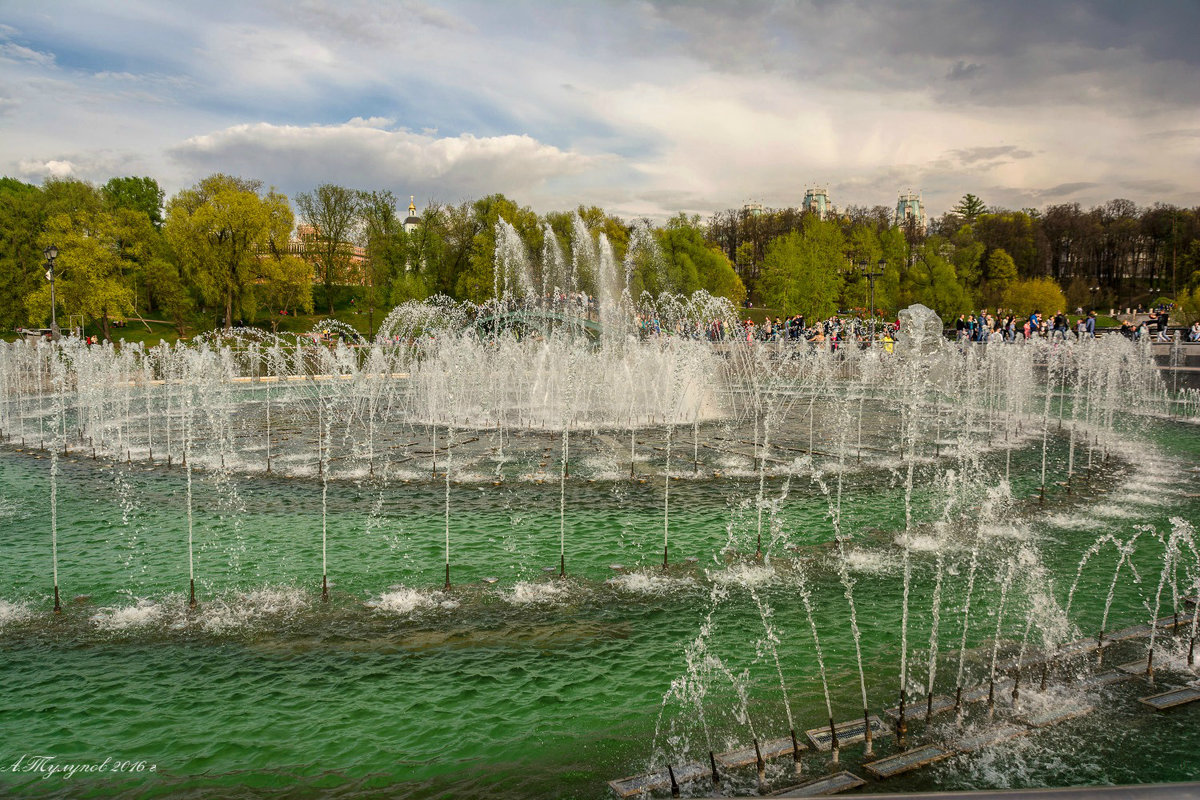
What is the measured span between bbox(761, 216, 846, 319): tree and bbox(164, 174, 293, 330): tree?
34.9 metres

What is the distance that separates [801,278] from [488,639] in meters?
51.8

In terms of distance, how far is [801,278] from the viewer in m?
55.4

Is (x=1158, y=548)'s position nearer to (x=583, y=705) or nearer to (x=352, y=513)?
(x=583, y=705)

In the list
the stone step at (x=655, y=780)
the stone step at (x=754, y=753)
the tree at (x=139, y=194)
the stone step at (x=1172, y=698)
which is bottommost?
the stone step at (x=655, y=780)

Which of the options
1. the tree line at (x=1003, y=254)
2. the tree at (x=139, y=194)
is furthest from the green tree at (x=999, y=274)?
the tree at (x=139, y=194)

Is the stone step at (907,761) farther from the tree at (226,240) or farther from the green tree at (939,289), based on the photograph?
the green tree at (939,289)

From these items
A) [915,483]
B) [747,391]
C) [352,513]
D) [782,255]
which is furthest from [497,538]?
[782,255]

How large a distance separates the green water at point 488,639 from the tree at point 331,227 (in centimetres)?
5481

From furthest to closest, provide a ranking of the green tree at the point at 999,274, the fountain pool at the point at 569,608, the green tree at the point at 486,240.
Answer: the green tree at the point at 999,274
the green tree at the point at 486,240
the fountain pool at the point at 569,608

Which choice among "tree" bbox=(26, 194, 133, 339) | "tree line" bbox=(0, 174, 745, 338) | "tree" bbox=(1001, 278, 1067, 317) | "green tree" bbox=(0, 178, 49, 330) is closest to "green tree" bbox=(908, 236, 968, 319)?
"tree" bbox=(1001, 278, 1067, 317)

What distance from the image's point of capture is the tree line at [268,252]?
4994 cm

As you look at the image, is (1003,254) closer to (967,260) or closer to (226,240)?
(967,260)

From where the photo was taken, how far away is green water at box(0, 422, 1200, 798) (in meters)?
5.08

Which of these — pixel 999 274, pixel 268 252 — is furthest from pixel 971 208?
pixel 268 252
